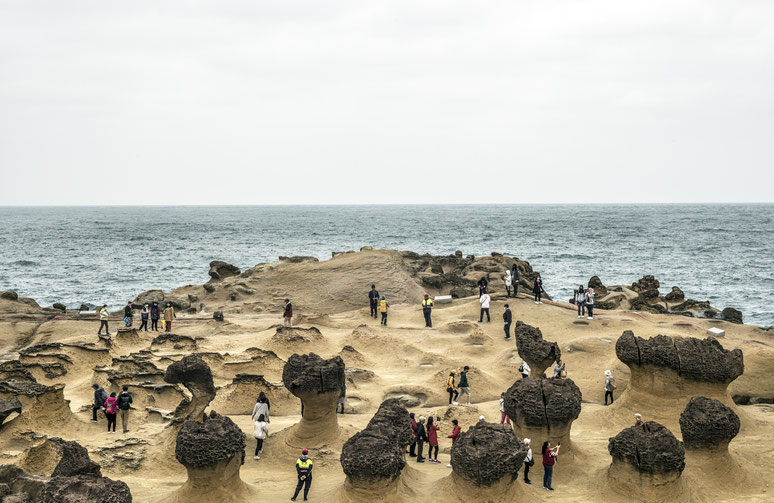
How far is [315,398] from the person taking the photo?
1529cm

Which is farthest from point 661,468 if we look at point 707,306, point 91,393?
point 707,306

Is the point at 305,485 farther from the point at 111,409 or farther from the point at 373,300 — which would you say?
the point at 373,300

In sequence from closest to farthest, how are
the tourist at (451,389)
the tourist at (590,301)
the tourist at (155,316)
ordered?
the tourist at (451,389) → the tourist at (590,301) → the tourist at (155,316)

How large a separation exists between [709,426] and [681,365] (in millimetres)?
3480

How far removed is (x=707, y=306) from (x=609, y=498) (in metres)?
29.3

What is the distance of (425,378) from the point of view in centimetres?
2134

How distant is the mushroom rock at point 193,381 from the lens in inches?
604

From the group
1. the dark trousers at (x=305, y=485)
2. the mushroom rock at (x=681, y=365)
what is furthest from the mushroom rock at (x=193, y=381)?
the mushroom rock at (x=681, y=365)

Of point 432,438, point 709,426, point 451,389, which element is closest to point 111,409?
point 432,438

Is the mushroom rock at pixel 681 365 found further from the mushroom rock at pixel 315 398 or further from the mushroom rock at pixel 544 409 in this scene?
the mushroom rock at pixel 315 398

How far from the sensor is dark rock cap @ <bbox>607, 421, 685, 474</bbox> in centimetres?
1193

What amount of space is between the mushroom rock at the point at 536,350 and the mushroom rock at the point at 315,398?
6.18m

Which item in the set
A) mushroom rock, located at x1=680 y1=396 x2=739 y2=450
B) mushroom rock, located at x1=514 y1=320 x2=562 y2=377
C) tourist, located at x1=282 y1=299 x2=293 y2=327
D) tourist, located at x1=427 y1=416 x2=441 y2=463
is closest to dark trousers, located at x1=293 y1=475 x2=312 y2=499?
tourist, located at x1=427 y1=416 x2=441 y2=463

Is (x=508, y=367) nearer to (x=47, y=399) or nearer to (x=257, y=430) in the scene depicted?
(x=257, y=430)
